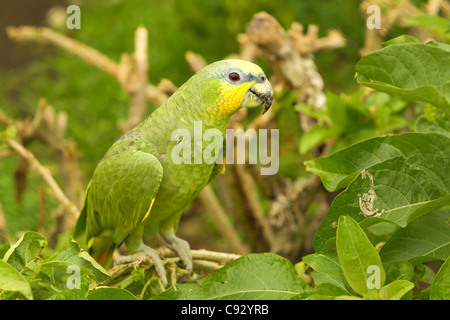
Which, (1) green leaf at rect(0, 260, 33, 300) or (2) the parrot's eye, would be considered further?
(2) the parrot's eye

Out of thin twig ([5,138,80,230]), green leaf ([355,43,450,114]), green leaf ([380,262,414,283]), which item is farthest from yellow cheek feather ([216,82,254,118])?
thin twig ([5,138,80,230])

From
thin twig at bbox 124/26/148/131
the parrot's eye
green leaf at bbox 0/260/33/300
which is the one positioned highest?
thin twig at bbox 124/26/148/131

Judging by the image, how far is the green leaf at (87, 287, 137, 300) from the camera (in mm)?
539

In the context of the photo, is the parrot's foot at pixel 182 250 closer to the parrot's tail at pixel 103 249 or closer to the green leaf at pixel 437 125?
the parrot's tail at pixel 103 249

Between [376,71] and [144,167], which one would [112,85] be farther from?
[376,71]

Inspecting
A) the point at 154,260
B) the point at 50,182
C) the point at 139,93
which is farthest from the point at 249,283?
the point at 139,93

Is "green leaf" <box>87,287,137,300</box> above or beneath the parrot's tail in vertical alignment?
beneath

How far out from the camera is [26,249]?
1.92ft

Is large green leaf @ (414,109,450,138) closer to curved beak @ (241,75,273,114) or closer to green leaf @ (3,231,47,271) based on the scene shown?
curved beak @ (241,75,273,114)

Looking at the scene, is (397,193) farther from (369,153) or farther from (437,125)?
(437,125)

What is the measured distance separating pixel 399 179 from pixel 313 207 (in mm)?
1361

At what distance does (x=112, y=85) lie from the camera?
7.86ft

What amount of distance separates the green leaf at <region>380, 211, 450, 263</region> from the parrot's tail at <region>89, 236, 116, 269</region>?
0.55m

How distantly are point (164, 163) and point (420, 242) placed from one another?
0.43m
